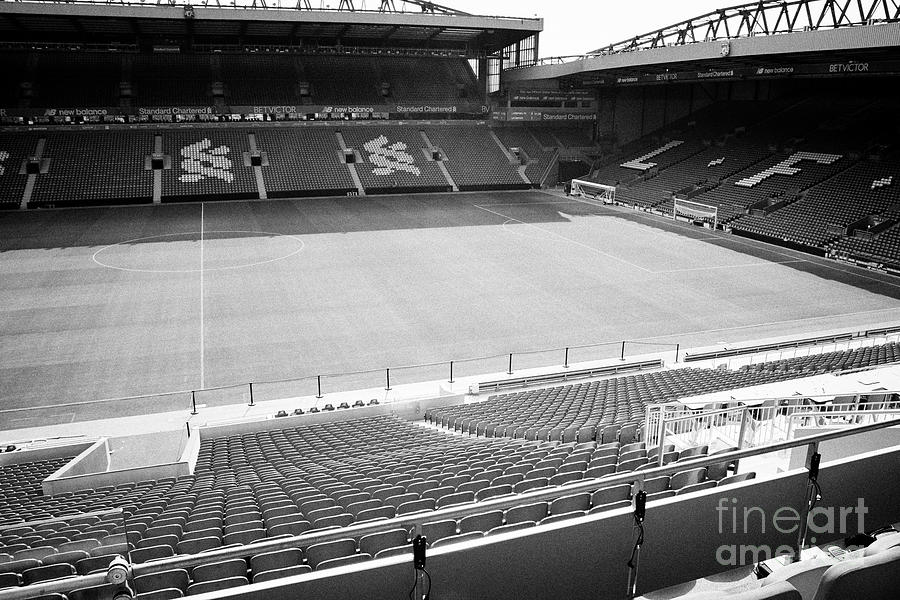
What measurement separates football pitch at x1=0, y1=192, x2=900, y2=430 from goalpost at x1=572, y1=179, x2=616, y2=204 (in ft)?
32.7

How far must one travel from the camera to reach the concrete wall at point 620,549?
3.95 metres

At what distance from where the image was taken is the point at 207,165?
54.7 meters

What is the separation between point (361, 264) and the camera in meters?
33.6

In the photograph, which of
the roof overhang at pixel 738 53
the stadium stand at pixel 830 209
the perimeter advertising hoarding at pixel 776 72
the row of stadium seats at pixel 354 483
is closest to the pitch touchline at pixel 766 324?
the row of stadium seats at pixel 354 483

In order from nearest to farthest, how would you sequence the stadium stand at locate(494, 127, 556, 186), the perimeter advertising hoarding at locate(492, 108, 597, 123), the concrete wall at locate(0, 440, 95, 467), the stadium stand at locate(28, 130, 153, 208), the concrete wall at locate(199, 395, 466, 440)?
the concrete wall at locate(0, 440, 95, 467), the concrete wall at locate(199, 395, 466, 440), the stadium stand at locate(28, 130, 153, 208), the stadium stand at locate(494, 127, 556, 186), the perimeter advertising hoarding at locate(492, 108, 597, 123)

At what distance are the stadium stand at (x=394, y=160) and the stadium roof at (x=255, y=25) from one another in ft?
29.0

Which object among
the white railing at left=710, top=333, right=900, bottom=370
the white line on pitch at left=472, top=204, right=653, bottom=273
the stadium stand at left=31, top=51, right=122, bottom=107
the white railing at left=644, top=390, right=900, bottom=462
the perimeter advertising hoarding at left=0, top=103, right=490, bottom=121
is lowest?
the white railing at left=710, top=333, right=900, bottom=370

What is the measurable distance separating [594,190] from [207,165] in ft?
109

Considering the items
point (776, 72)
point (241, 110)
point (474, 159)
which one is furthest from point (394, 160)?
point (776, 72)

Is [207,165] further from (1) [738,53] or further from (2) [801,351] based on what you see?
(2) [801,351]

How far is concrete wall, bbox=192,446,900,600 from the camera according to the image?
13.0 ft

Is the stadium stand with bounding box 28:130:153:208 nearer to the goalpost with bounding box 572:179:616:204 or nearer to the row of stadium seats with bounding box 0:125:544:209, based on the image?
the row of stadium seats with bounding box 0:125:544:209

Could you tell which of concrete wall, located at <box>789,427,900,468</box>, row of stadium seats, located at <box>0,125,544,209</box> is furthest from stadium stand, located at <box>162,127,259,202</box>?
concrete wall, located at <box>789,427,900,468</box>

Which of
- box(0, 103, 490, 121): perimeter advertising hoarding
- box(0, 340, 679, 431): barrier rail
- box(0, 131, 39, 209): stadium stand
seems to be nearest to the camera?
box(0, 340, 679, 431): barrier rail
